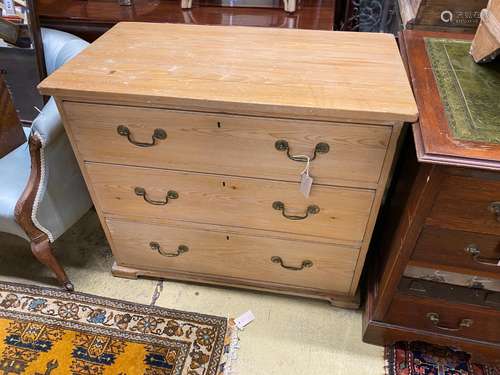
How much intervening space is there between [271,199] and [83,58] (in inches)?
25.0

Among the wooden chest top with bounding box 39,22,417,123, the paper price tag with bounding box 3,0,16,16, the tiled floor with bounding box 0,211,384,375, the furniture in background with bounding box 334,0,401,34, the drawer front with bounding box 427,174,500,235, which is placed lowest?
the tiled floor with bounding box 0,211,384,375

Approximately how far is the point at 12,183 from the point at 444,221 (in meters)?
1.21

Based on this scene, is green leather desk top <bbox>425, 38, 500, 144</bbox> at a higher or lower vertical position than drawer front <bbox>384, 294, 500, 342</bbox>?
higher

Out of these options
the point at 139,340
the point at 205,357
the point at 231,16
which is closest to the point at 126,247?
the point at 139,340

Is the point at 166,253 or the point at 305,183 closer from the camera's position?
the point at 305,183

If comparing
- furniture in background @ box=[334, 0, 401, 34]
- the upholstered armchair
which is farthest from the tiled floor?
furniture in background @ box=[334, 0, 401, 34]

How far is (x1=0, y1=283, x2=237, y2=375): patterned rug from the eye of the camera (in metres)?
1.15

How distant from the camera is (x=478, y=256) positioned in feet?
2.80

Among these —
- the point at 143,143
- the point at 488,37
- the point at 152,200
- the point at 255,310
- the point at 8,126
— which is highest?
the point at 488,37

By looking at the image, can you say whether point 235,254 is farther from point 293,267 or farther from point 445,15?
point 445,15

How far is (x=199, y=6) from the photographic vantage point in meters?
1.45

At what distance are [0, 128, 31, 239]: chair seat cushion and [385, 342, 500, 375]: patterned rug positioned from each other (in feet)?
4.01

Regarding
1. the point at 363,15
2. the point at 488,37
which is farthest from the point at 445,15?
the point at 363,15

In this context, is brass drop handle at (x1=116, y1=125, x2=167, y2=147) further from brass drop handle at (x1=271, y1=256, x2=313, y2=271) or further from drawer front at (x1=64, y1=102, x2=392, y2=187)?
brass drop handle at (x1=271, y1=256, x2=313, y2=271)
